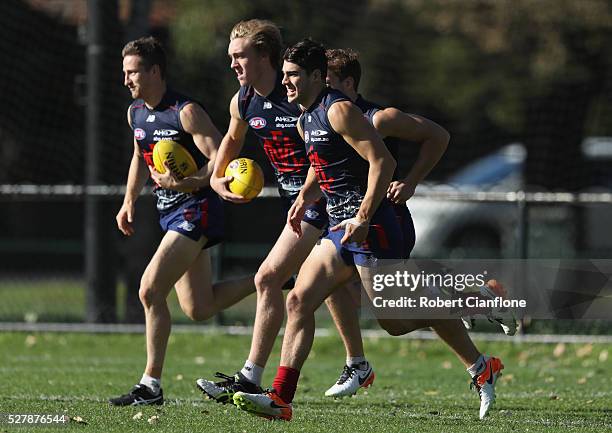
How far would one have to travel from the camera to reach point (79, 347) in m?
13.5

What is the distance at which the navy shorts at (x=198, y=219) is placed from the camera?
28.6 feet

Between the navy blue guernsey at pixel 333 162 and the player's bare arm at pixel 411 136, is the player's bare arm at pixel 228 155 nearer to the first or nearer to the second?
the navy blue guernsey at pixel 333 162

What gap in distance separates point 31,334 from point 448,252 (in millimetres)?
5174

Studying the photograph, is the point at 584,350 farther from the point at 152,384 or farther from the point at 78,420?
the point at 78,420

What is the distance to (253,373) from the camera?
8.05m

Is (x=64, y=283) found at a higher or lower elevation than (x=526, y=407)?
lower

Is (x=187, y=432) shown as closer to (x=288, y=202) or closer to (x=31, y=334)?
(x=288, y=202)

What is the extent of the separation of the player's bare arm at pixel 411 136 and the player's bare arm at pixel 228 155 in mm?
959

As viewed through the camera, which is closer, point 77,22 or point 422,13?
point 77,22

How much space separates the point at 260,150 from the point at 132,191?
7491mm

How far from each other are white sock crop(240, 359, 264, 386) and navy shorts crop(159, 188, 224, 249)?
1.05 metres

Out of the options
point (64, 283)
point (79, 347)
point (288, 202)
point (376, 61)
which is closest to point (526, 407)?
point (288, 202)

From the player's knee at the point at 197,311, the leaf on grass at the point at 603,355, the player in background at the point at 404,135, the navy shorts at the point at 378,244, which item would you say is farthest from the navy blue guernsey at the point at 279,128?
the leaf on grass at the point at 603,355

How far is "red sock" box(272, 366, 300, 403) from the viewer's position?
25.6ft
